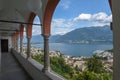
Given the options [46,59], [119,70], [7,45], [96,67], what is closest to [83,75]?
[96,67]

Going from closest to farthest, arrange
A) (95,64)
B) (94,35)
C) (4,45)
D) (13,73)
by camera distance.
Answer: (95,64)
(13,73)
(94,35)
(4,45)

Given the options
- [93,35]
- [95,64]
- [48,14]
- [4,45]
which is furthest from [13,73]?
[4,45]

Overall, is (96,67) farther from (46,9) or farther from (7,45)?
(7,45)

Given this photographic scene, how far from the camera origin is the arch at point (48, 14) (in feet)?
18.2

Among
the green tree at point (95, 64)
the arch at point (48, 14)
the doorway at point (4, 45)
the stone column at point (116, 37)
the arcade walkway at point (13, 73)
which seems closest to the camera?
the stone column at point (116, 37)

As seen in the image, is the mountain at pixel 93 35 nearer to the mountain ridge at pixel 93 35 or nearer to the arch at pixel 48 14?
the mountain ridge at pixel 93 35

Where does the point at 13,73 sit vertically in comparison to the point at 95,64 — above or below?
below

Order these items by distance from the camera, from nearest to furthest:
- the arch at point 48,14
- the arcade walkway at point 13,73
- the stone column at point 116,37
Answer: the stone column at point 116,37, the arch at point 48,14, the arcade walkway at point 13,73

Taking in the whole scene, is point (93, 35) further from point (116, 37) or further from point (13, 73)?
point (116, 37)

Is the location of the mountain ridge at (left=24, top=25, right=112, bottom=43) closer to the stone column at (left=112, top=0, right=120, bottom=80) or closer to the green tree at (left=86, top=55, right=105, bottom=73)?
the green tree at (left=86, top=55, right=105, bottom=73)

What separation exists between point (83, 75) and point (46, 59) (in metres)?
2.08

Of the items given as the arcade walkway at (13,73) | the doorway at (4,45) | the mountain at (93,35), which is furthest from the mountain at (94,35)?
the doorway at (4,45)

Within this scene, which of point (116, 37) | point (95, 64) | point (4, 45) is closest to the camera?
point (116, 37)

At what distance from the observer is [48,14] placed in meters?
6.00
